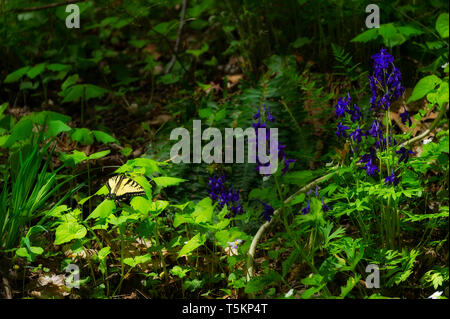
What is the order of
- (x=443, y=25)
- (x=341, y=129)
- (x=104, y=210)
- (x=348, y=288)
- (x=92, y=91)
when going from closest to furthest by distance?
(x=348, y=288), (x=443, y=25), (x=104, y=210), (x=341, y=129), (x=92, y=91)

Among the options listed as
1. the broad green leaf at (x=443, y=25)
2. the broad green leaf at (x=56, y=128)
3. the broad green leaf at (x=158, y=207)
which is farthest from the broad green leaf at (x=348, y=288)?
the broad green leaf at (x=56, y=128)

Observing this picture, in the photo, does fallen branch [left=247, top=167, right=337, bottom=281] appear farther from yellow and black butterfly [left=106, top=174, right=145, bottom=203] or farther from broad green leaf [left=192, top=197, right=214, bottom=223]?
yellow and black butterfly [left=106, top=174, right=145, bottom=203]

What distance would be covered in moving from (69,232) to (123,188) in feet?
1.21

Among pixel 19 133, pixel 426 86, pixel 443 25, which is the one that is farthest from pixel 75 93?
pixel 443 25

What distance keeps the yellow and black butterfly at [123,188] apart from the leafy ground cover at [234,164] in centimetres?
6

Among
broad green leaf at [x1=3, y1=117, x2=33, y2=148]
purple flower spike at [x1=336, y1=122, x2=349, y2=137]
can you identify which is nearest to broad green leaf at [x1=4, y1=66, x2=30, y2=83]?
broad green leaf at [x1=3, y1=117, x2=33, y2=148]

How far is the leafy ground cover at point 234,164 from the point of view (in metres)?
2.44

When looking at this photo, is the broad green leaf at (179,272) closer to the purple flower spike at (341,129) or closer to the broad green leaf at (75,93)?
the purple flower spike at (341,129)

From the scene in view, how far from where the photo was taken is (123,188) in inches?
105

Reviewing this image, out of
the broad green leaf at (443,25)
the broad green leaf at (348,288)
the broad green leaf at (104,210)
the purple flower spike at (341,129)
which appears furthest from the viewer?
the purple flower spike at (341,129)

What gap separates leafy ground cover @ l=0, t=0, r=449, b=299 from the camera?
8.00 ft

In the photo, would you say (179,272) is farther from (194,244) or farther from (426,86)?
(426,86)
